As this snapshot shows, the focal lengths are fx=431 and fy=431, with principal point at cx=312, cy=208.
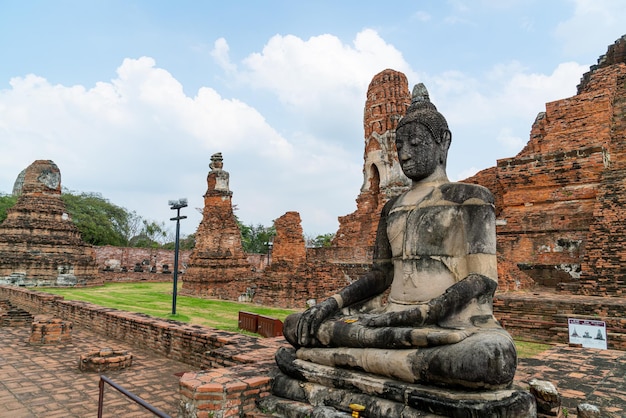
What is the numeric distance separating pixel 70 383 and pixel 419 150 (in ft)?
16.1

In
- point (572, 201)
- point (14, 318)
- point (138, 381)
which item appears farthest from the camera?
point (572, 201)

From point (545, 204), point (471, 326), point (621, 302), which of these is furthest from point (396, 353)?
point (545, 204)

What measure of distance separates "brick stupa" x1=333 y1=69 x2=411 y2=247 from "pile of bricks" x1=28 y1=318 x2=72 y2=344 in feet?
40.3

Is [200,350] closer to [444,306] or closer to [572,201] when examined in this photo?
[444,306]

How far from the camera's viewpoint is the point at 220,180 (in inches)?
Answer: 773

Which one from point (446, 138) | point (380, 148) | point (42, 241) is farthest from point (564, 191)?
point (42, 241)

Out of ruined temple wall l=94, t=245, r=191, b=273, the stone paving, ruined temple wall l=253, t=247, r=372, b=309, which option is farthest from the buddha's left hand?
ruined temple wall l=94, t=245, r=191, b=273

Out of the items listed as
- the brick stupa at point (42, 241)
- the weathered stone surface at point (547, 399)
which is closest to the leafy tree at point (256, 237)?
the brick stupa at point (42, 241)

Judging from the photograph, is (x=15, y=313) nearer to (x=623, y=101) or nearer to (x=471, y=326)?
(x=471, y=326)

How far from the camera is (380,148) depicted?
18844 millimetres

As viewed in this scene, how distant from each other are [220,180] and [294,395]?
1701 centimetres

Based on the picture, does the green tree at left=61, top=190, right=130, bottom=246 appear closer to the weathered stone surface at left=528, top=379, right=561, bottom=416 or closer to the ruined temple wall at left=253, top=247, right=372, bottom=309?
the ruined temple wall at left=253, top=247, right=372, bottom=309

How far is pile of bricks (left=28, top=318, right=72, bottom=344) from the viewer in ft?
24.2

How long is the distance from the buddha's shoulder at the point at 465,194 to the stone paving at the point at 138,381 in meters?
1.47
